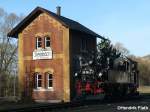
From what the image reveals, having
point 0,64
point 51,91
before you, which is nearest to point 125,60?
point 51,91

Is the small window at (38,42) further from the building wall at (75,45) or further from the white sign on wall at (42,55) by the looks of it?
the building wall at (75,45)

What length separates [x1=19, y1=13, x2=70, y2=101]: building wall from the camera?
38500 millimetres

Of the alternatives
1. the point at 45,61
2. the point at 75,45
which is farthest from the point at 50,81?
the point at 75,45

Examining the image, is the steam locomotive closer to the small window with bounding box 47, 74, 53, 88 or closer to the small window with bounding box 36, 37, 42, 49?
the small window with bounding box 47, 74, 53, 88

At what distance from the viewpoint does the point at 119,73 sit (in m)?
35.9

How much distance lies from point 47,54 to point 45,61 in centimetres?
70

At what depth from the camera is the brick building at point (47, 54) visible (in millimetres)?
38500

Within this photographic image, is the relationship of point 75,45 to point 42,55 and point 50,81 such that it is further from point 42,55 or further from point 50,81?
point 50,81

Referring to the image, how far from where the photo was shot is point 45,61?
39.6 metres

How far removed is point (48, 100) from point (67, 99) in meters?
1.93

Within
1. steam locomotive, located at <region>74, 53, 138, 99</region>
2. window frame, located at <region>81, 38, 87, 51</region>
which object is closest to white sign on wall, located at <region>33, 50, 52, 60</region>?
window frame, located at <region>81, 38, 87, 51</region>

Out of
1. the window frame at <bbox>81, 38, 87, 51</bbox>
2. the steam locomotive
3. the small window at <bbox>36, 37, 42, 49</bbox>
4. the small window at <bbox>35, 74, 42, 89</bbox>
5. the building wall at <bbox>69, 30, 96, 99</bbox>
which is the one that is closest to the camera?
the steam locomotive

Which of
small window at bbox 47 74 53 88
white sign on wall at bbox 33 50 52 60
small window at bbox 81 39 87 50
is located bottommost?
small window at bbox 47 74 53 88

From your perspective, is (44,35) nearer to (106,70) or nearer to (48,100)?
(48,100)
